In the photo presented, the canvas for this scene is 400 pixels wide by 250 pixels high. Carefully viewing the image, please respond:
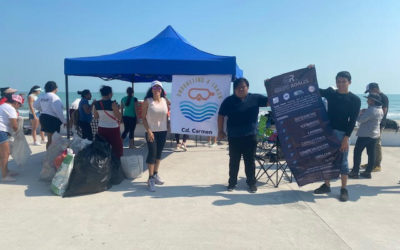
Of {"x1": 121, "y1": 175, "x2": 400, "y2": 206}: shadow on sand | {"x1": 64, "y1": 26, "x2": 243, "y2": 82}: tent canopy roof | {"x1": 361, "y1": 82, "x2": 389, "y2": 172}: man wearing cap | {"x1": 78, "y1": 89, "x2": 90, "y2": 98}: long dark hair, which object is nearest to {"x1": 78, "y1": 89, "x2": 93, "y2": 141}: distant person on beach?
A: {"x1": 78, "y1": 89, "x2": 90, "y2": 98}: long dark hair

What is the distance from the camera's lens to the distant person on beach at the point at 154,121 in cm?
403

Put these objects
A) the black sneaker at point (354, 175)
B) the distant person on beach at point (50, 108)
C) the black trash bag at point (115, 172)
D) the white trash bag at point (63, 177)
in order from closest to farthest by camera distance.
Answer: the white trash bag at point (63, 177), the black trash bag at point (115, 172), the black sneaker at point (354, 175), the distant person on beach at point (50, 108)

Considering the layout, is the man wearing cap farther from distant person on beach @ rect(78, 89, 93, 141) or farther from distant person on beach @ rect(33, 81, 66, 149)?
distant person on beach @ rect(33, 81, 66, 149)

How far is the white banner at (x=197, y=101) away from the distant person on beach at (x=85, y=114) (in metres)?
1.89

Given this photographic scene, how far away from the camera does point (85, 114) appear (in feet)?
17.8

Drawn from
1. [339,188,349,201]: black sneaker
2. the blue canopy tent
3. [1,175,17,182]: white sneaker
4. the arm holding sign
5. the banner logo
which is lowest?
[339,188,349,201]: black sneaker

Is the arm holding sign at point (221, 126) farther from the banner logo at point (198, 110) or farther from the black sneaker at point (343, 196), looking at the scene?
the black sneaker at point (343, 196)

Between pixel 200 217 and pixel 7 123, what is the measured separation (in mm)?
3293

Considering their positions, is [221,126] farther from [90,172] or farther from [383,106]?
[383,106]

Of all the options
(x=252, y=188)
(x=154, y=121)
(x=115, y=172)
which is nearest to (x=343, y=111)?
(x=252, y=188)

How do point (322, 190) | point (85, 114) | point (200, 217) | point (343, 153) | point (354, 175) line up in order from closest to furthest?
1. point (200, 217)
2. point (343, 153)
3. point (322, 190)
4. point (354, 175)
5. point (85, 114)

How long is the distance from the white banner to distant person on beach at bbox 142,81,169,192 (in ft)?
1.82

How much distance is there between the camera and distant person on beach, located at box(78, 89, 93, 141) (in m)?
5.41

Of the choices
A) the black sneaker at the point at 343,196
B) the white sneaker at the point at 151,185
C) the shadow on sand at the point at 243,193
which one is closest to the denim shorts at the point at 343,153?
the black sneaker at the point at 343,196
